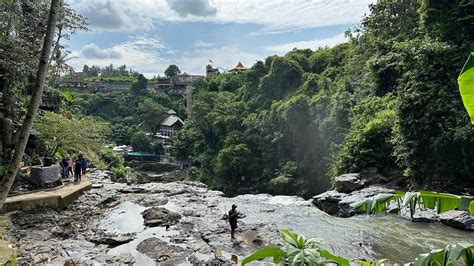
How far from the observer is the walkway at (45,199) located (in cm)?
1003

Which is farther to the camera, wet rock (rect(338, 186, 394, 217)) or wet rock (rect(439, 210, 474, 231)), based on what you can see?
wet rock (rect(338, 186, 394, 217))

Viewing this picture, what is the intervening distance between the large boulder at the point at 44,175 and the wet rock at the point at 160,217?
3.50 metres

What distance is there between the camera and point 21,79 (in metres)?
10.8

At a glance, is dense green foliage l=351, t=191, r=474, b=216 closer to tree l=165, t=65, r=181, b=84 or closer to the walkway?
the walkway

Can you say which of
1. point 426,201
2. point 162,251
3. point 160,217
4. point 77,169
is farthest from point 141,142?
point 426,201

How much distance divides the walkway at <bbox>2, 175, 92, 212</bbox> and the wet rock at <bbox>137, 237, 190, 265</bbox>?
3945 mm

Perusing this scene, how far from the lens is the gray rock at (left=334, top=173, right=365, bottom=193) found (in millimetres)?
15031

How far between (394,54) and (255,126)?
713 inches

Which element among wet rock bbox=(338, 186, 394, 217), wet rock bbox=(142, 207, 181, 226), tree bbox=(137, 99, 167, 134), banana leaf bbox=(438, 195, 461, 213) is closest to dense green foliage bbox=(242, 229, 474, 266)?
banana leaf bbox=(438, 195, 461, 213)

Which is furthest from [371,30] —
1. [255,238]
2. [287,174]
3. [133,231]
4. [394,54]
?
[133,231]

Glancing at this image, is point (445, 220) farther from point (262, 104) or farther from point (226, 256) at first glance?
point (262, 104)

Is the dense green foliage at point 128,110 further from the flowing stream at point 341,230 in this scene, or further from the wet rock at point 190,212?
the flowing stream at point 341,230

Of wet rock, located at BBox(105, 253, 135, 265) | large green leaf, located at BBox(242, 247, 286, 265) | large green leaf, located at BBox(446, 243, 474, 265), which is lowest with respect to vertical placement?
wet rock, located at BBox(105, 253, 135, 265)

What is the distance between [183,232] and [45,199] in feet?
15.4
